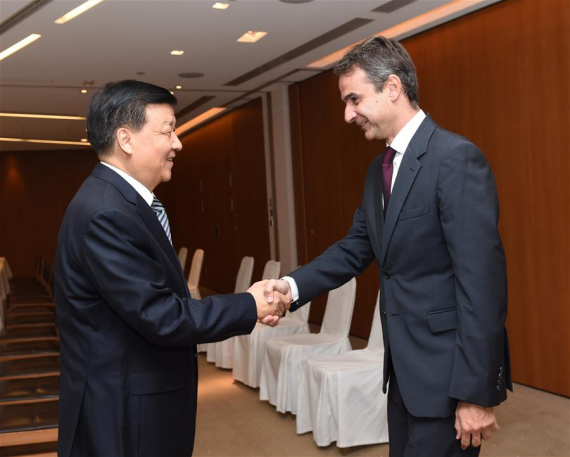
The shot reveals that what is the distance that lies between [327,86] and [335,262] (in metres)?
5.98

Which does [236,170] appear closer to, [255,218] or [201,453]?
[255,218]

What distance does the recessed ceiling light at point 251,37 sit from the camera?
6637 millimetres

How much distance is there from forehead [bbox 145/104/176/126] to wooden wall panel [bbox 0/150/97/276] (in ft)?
52.7

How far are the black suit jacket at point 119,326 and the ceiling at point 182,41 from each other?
3.87 metres

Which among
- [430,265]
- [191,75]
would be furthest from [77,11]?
[430,265]

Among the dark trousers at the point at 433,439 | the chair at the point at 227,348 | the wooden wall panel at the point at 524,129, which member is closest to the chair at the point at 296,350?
the chair at the point at 227,348

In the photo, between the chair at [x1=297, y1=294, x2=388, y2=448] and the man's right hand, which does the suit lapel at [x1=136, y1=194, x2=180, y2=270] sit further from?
the chair at [x1=297, y1=294, x2=388, y2=448]

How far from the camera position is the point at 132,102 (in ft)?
6.53

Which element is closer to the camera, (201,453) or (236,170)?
(201,453)

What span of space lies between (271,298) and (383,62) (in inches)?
37.8

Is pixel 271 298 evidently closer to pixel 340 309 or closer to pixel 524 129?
pixel 340 309

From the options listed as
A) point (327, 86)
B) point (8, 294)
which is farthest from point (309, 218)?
point (8, 294)

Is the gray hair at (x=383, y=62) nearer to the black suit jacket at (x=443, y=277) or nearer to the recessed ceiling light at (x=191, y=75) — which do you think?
the black suit jacket at (x=443, y=277)

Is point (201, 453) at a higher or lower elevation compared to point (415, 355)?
lower
